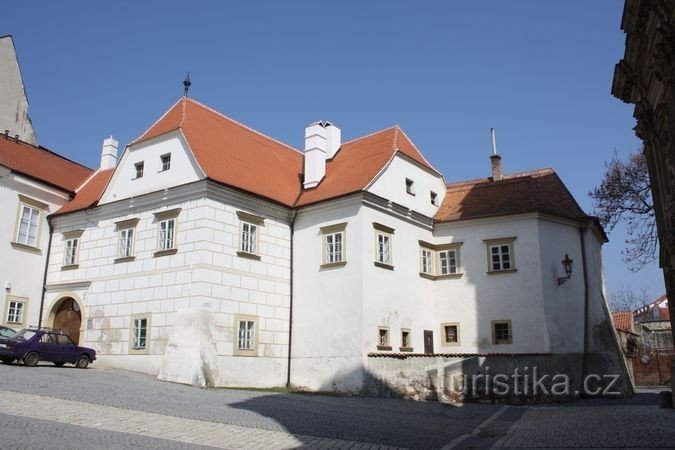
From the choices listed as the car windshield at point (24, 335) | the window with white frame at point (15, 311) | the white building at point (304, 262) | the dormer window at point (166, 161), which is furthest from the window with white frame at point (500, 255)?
the window with white frame at point (15, 311)

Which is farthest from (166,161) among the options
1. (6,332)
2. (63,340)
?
(6,332)

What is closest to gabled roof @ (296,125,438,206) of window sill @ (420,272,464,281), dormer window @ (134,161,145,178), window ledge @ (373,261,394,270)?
window ledge @ (373,261,394,270)

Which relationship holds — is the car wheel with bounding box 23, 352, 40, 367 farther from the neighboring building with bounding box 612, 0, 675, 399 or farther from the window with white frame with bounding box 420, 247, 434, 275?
the neighboring building with bounding box 612, 0, 675, 399

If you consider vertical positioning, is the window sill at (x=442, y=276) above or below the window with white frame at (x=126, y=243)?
below

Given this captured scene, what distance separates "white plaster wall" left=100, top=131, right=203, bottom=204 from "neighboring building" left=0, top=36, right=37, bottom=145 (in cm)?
1354

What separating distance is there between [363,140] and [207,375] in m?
13.7

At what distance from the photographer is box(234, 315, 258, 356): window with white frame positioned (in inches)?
865

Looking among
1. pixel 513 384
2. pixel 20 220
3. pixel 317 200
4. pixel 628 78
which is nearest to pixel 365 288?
pixel 317 200

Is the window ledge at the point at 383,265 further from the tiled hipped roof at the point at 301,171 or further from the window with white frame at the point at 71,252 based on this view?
the window with white frame at the point at 71,252

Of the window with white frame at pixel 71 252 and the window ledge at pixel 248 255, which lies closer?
the window ledge at pixel 248 255

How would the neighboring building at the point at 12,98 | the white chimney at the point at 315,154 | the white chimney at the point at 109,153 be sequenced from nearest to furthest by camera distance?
the white chimney at the point at 315,154, the white chimney at the point at 109,153, the neighboring building at the point at 12,98

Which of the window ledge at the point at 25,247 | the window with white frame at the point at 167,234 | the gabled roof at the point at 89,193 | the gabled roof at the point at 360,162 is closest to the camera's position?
the window with white frame at the point at 167,234

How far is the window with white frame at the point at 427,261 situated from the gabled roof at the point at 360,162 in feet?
13.5

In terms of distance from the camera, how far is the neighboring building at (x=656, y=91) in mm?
13500
